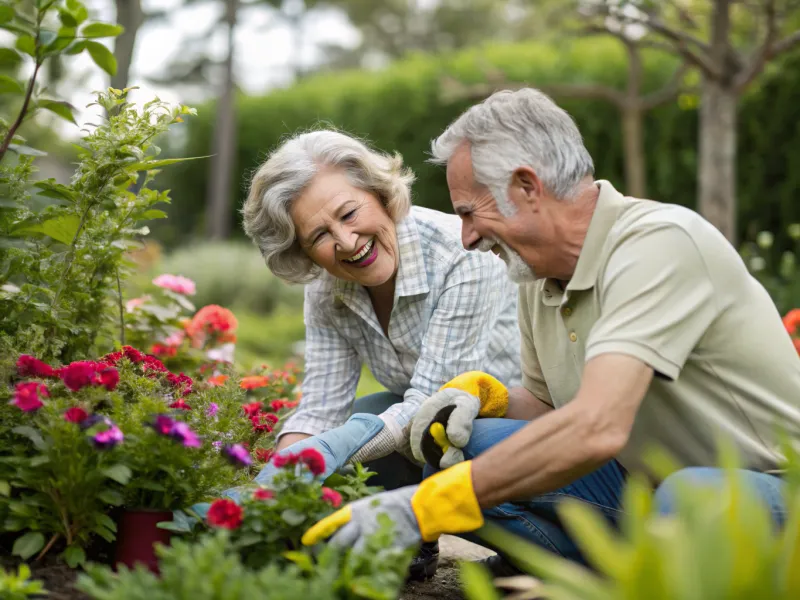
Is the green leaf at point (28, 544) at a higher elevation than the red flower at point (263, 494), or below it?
below

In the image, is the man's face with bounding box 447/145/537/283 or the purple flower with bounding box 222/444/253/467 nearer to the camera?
the purple flower with bounding box 222/444/253/467

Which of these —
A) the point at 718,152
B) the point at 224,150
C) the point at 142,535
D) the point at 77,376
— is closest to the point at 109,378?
the point at 77,376

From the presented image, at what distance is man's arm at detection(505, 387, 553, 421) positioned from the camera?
2.55 m

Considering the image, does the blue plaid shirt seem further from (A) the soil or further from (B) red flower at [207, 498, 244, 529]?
(B) red flower at [207, 498, 244, 529]

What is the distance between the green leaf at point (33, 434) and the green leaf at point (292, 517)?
0.52 m

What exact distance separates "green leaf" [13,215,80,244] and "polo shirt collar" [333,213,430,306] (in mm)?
821

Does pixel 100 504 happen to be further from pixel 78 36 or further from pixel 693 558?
pixel 693 558

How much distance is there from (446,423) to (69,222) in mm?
1123

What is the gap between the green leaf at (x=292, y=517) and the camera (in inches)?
68.6

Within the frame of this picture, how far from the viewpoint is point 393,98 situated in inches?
407

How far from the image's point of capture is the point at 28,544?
1.83 metres

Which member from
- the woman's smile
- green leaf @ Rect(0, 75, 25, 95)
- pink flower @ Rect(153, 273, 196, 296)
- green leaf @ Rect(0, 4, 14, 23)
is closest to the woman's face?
the woman's smile

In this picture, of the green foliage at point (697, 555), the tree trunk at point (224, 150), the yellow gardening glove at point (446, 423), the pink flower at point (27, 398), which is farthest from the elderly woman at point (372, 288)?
the tree trunk at point (224, 150)

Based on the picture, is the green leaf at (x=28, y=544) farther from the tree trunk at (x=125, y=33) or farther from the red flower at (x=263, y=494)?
the tree trunk at (x=125, y=33)
